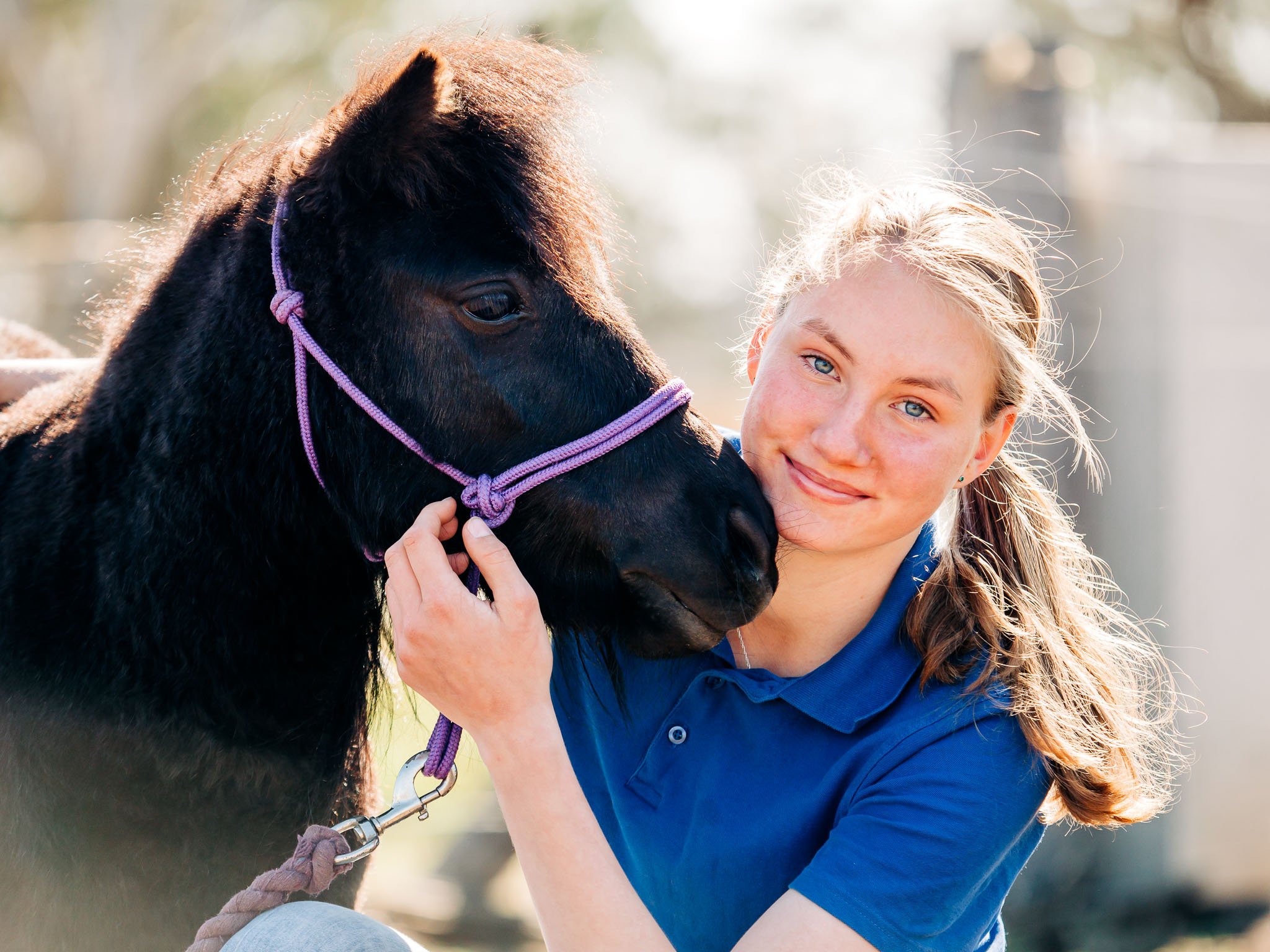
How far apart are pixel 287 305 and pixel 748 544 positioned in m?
0.80

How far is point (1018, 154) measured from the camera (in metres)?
4.28

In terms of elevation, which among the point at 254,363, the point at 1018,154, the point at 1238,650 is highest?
the point at 254,363

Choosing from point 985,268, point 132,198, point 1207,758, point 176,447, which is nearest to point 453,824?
point 1207,758

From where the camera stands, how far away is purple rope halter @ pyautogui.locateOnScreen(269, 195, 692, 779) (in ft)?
5.11

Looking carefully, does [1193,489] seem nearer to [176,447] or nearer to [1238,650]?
[1238,650]

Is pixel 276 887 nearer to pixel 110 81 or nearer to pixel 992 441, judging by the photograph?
pixel 992 441

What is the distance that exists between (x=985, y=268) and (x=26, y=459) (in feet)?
5.66

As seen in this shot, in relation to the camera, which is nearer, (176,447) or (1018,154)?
(176,447)

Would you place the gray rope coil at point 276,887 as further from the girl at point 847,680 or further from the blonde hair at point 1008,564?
Result: the blonde hair at point 1008,564

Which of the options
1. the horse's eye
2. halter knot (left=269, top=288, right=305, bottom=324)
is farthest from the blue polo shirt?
halter knot (left=269, top=288, right=305, bottom=324)

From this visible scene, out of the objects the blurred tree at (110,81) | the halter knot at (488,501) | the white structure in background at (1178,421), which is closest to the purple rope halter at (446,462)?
the halter knot at (488,501)

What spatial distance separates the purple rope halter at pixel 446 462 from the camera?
5.11 feet

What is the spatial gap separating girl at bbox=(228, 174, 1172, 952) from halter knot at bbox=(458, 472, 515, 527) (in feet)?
0.13

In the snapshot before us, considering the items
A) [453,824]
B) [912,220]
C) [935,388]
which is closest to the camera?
[935,388]
